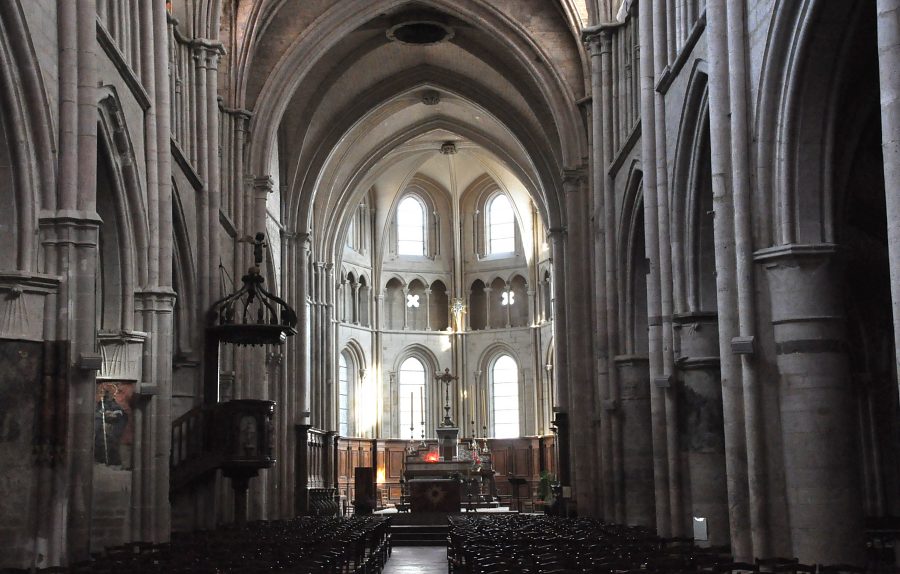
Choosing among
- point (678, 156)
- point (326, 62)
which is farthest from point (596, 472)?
point (326, 62)

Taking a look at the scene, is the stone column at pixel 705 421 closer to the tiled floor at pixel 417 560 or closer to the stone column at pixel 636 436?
the stone column at pixel 636 436

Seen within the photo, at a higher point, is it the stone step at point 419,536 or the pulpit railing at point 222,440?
the pulpit railing at point 222,440

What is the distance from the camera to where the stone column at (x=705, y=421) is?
19.0 m

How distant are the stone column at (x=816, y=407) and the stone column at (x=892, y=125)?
14.2ft

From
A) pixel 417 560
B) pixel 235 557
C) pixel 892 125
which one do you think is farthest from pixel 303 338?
pixel 892 125

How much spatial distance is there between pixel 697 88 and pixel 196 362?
44.1ft

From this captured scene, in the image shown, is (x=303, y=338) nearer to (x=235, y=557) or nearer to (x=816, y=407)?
(x=235, y=557)

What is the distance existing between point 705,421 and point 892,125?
10157 mm

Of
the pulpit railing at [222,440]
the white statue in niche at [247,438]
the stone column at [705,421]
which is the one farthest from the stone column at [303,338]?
the stone column at [705,421]

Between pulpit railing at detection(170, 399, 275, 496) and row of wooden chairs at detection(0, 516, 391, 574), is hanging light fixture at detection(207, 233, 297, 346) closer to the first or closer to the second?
pulpit railing at detection(170, 399, 275, 496)

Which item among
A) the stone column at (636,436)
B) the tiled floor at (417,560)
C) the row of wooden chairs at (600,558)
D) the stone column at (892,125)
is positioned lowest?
the tiled floor at (417,560)

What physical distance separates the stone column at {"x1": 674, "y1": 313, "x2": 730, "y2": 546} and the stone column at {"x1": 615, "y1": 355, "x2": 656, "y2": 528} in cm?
667

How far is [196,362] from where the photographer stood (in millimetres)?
26438

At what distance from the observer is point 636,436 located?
26.7 meters
